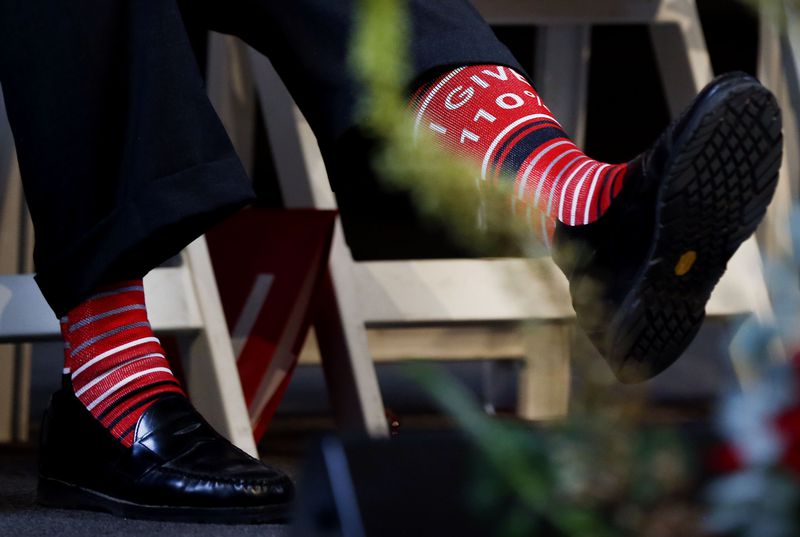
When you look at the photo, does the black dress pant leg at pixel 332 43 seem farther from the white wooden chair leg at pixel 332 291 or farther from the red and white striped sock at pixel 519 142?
the white wooden chair leg at pixel 332 291

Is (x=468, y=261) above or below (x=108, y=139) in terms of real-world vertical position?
below

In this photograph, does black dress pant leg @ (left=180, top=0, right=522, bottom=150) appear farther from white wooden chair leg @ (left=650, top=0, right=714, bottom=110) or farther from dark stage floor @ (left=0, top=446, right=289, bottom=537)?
white wooden chair leg @ (left=650, top=0, right=714, bottom=110)

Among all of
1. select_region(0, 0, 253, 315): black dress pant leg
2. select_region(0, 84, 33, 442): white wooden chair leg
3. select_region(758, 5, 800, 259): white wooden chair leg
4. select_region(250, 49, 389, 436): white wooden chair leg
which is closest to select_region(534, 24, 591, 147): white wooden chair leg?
select_region(758, 5, 800, 259): white wooden chair leg

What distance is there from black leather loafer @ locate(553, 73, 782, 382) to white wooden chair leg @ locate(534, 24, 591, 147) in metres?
0.95

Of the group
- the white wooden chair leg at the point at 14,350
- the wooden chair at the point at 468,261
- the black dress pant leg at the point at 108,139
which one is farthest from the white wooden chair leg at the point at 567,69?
the black dress pant leg at the point at 108,139

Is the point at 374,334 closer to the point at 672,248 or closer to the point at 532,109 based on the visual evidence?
the point at 532,109

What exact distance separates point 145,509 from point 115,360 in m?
0.11

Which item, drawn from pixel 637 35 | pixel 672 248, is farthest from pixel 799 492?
pixel 637 35

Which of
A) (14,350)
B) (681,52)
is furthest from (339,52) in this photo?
(14,350)

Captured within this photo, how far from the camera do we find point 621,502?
17cm

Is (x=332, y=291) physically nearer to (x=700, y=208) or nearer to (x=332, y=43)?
(x=332, y=43)

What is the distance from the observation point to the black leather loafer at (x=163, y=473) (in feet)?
2.46

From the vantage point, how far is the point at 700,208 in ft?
2.04

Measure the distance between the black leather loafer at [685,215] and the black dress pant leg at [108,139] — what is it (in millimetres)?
268
